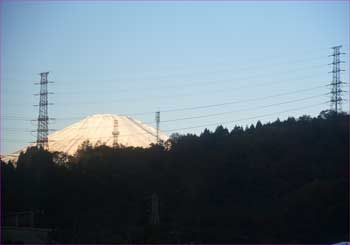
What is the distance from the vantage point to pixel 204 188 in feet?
155

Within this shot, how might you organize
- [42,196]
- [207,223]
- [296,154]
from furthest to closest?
[296,154]
[42,196]
[207,223]

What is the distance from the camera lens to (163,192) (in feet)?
155

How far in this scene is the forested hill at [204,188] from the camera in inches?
1481

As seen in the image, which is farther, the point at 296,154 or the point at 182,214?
the point at 296,154

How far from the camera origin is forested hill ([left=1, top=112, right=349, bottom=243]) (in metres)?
37.6

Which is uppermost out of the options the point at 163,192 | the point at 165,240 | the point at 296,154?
the point at 296,154

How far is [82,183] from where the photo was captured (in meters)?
46.5

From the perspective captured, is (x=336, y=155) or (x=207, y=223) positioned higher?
(x=336, y=155)

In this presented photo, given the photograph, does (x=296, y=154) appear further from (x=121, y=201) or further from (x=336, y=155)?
(x=121, y=201)

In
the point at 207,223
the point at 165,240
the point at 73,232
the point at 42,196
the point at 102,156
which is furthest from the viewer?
the point at 102,156

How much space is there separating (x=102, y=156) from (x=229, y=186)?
11.7 metres

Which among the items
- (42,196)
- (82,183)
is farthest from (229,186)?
(42,196)

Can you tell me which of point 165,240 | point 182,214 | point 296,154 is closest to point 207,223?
point 182,214

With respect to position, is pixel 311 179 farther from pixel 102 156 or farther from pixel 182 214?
pixel 102 156
